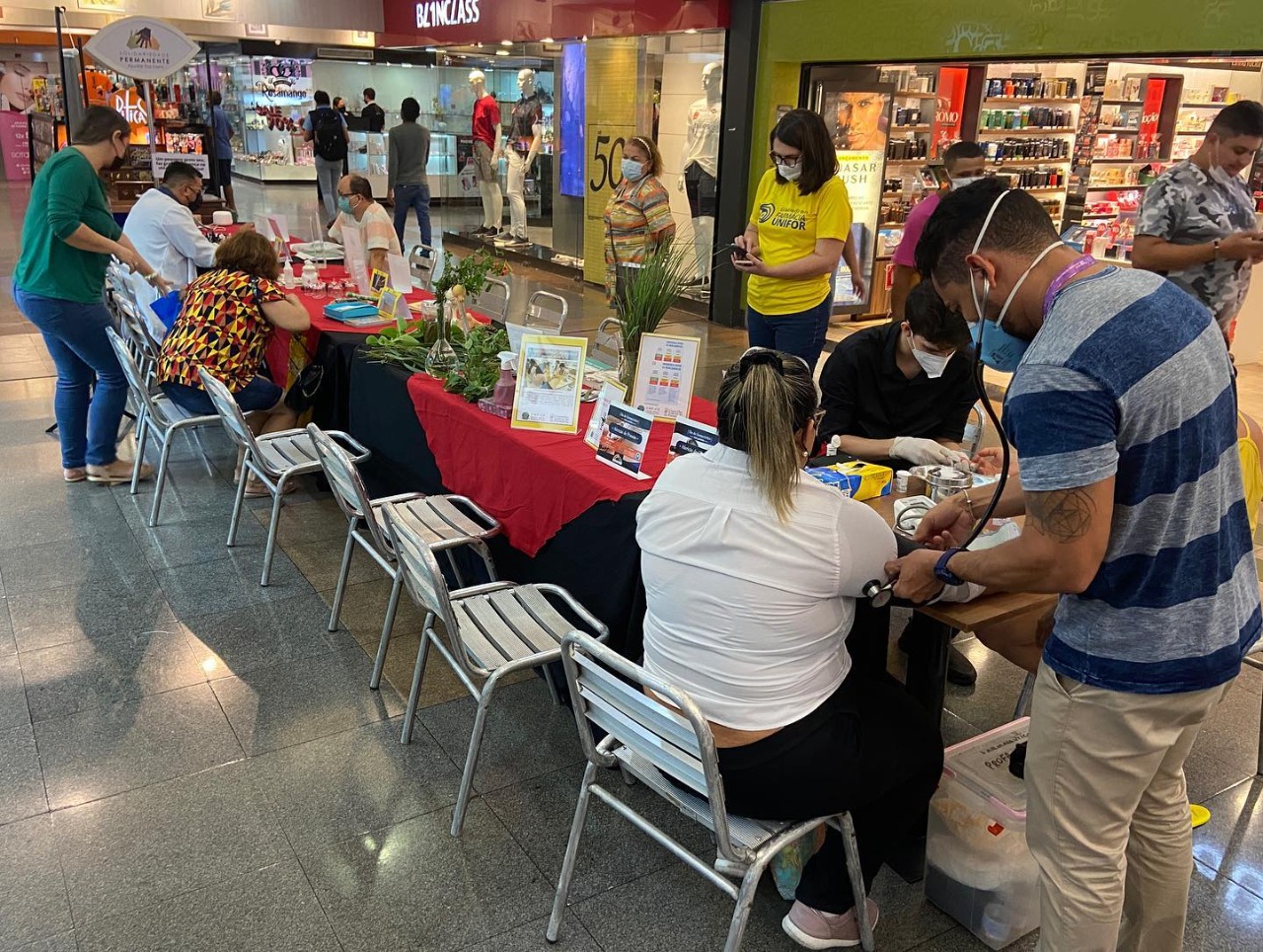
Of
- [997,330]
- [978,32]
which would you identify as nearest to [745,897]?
[997,330]

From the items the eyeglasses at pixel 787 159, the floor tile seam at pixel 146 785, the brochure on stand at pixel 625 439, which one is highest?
the eyeglasses at pixel 787 159

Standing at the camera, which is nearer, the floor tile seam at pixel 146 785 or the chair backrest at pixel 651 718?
the chair backrest at pixel 651 718

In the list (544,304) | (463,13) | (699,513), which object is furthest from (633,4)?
(699,513)

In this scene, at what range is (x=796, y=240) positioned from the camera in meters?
4.30

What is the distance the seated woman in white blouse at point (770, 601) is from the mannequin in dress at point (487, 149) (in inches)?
395

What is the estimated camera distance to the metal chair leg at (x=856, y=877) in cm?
194

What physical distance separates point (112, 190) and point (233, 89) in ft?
37.9

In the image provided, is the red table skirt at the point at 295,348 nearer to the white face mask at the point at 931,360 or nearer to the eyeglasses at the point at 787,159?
the eyeglasses at the point at 787,159

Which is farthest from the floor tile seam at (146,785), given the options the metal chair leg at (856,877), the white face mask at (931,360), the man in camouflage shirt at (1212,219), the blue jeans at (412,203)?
the blue jeans at (412,203)

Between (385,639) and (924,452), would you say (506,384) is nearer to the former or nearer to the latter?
(385,639)

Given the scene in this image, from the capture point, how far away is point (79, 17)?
10.8 m

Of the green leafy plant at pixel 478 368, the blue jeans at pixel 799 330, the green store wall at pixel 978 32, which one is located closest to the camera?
the green leafy plant at pixel 478 368

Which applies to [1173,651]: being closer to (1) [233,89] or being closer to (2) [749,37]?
(2) [749,37]

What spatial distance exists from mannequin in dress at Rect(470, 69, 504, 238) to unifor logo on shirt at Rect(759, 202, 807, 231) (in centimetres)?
748
